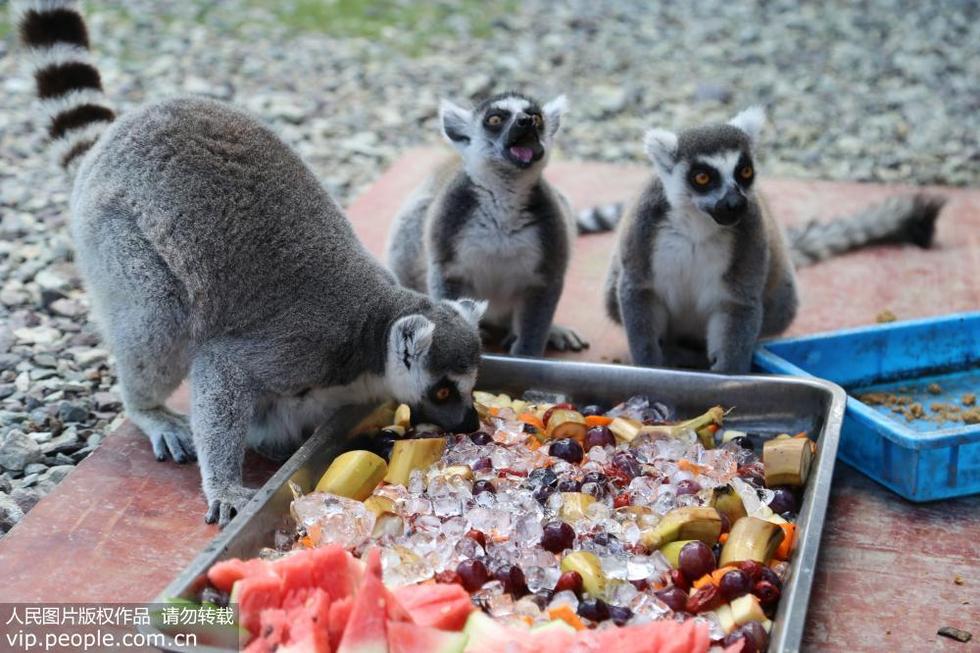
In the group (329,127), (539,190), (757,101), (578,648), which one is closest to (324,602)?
(578,648)

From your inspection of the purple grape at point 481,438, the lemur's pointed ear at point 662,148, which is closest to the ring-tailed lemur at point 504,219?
the lemur's pointed ear at point 662,148

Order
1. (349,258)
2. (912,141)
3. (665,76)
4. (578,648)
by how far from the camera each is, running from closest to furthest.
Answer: (578,648), (349,258), (912,141), (665,76)

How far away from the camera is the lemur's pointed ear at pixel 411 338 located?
4086 mm

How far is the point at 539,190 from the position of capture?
205 inches

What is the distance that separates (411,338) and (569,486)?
818mm

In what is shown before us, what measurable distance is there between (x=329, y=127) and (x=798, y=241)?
4.29m

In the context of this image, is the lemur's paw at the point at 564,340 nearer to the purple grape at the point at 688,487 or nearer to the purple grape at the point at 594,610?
the purple grape at the point at 688,487

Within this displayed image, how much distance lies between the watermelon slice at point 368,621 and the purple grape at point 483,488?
37.3 inches

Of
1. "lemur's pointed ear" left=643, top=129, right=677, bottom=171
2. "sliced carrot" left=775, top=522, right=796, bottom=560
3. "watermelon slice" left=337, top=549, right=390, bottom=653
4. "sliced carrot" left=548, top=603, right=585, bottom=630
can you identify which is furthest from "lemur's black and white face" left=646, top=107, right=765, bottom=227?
"watermelon slice" left=337, top=549, right=390, bottom=653

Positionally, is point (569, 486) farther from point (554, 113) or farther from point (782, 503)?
point (554, 113)

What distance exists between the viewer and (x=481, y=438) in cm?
423

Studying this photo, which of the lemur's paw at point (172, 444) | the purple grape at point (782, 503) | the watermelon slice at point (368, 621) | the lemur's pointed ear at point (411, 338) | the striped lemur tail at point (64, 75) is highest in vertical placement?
the striped lemur tail at point (64, 75)

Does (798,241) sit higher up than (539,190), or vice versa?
(539,190)

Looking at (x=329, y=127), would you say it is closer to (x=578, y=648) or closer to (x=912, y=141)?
(x=912, y=141)
